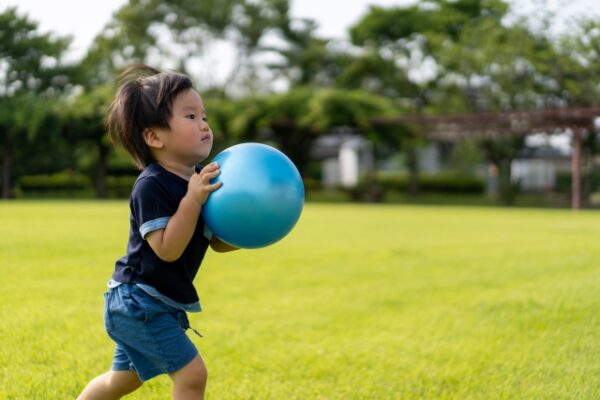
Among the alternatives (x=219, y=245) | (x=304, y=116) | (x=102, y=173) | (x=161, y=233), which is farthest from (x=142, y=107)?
(x=102, y=173)

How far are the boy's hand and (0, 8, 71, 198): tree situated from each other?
28669 mm

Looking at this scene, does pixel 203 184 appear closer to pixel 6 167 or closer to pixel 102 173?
pixel 6 167

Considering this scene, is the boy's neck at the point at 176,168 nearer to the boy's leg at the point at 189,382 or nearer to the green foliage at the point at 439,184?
the boy's leg at the point at 189,382

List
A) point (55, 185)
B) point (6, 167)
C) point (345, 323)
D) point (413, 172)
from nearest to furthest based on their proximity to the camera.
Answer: point (345, 323) → point (6, 167) → point (55, 185) → point (413, 172)

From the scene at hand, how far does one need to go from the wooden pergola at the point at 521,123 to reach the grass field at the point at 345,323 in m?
17.4

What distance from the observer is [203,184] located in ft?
8.43

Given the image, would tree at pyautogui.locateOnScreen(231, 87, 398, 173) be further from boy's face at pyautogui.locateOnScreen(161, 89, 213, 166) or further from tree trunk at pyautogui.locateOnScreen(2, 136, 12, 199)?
boy's face at pyautogui.locateOnScreen(161, 89, 213, 166)

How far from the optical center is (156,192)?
2518mm

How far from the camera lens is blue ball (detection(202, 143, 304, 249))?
261 centimetres

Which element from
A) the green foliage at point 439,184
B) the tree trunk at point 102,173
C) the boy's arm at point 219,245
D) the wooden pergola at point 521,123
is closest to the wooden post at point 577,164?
the wooden pergola at point 521,123

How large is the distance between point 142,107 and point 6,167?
107 feet

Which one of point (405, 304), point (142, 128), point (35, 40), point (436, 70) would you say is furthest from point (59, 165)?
point (142, 128)

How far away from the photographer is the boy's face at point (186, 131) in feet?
8.49

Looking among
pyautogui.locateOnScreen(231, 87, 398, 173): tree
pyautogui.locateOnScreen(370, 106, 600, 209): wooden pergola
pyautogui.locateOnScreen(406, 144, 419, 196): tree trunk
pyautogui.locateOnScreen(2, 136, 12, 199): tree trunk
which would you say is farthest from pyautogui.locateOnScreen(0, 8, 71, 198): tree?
pyautogui.locateOnScreen(406, 144, 419, 196): tree trunk
